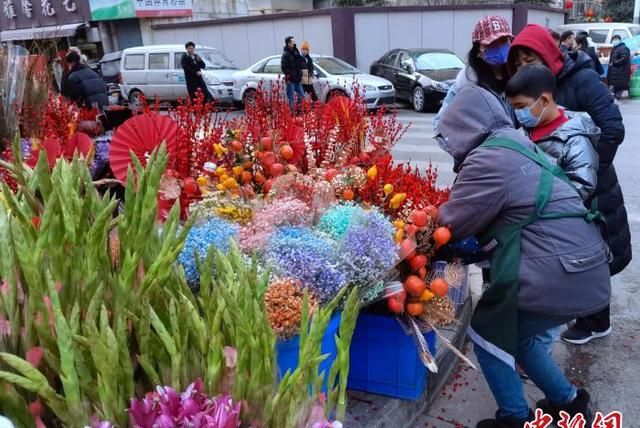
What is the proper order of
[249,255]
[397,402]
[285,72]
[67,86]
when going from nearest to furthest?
1. [249,255]
2. [397,402]
3. [67,86]
4. [285,72]

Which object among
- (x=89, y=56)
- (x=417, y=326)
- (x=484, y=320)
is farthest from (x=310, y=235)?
(x=89, y=56)

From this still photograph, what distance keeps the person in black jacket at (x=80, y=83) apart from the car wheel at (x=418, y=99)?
742 centimetres

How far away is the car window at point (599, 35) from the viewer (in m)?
16.2

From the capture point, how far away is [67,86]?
6.78 metres

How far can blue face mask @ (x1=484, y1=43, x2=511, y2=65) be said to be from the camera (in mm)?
2678

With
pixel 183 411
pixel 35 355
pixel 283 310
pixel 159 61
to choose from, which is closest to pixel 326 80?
pixel 159 61

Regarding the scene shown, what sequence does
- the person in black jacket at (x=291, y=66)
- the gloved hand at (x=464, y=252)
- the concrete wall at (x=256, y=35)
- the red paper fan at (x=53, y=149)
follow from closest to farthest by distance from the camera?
the gloved hand at (x=464, y=252)
the red paper fan at (x=53, y=149)
the person in black jacket at (x=291, y=66)
the concrete wall at (x=256, y=35)

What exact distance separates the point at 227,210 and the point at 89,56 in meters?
22.2

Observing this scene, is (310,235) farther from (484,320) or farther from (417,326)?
(484,320)

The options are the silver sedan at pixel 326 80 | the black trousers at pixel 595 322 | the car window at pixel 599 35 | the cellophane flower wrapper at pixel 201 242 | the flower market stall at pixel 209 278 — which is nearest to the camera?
the flower market stall at pixel 209 278

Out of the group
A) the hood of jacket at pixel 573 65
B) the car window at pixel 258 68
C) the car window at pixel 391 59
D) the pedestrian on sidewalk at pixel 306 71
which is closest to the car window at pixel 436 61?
the car window at pixel 391 59

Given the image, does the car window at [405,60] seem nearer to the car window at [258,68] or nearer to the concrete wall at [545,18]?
the car window at [258,68]

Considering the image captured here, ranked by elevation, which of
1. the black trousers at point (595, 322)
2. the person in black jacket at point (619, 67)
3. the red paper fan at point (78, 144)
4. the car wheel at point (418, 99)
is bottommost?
the black trousers at point (595, 322)

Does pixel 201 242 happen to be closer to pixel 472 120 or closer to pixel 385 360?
pixel 385 360
